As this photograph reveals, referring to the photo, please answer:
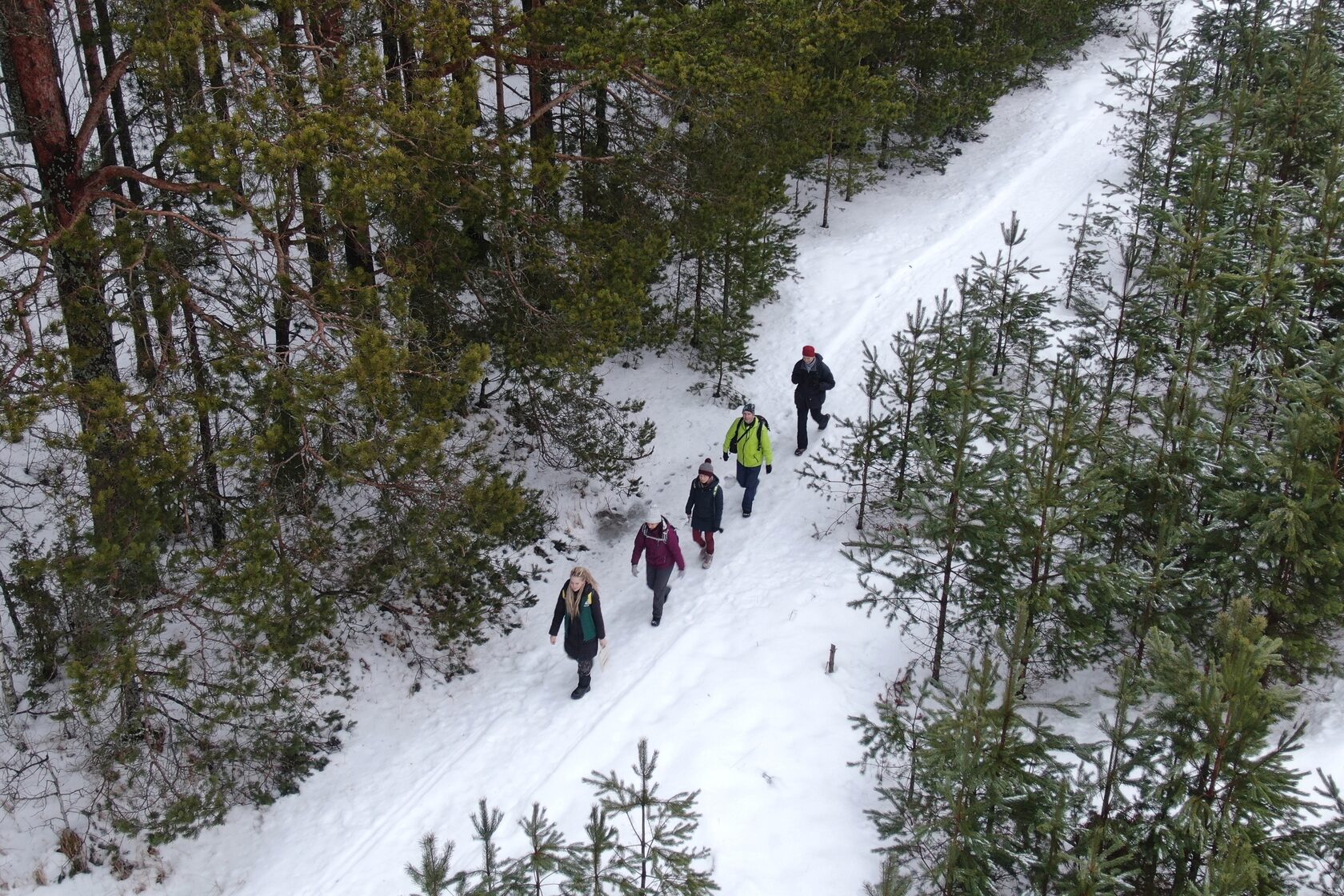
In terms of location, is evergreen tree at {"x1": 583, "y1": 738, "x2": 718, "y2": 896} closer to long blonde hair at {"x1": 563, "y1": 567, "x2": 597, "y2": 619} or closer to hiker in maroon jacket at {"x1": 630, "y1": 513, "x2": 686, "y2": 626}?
long blonde hair at {"x1": 563, "y1": 567, "x2": 597, "y2": 619}

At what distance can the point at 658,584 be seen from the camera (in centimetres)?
1058

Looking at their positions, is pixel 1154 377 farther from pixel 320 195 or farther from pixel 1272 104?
pixel 320 195

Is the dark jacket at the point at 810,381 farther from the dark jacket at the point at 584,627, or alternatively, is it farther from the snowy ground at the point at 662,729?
the dark jacket at the point at 584,627

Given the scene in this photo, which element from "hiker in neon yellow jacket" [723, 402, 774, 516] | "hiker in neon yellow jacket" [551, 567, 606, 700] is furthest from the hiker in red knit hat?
"hiker in neon yellow jacket" [551, 567, 606, 700]

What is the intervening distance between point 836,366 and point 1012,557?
833 centimetres

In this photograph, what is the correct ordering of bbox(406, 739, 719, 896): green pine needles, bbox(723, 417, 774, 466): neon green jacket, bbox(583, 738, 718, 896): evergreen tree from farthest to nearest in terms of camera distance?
bbox(723, 417, 774, 466): neon green jacket
bbox(583, 738, 718, 896): evergreen tree
bbox(406, 739, 719, 896): green pine needles

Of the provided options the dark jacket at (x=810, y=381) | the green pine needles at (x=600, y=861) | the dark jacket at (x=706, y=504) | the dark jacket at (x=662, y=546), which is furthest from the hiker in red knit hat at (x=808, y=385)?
the green pine needles at (x=600, y=861)

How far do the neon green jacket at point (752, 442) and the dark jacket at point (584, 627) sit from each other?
350 cm

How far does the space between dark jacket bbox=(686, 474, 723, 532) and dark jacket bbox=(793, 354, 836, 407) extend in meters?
2.48

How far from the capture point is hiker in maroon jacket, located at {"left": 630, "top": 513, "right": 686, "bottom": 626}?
10.5 meters

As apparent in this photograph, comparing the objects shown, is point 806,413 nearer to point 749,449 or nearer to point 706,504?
point 749,449

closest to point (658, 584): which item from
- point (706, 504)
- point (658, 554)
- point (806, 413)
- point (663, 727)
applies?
point (658, 554)

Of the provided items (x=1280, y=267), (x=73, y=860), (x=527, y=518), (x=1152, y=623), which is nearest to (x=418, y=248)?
(x=527, y=518)

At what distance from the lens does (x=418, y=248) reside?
1115 cm
